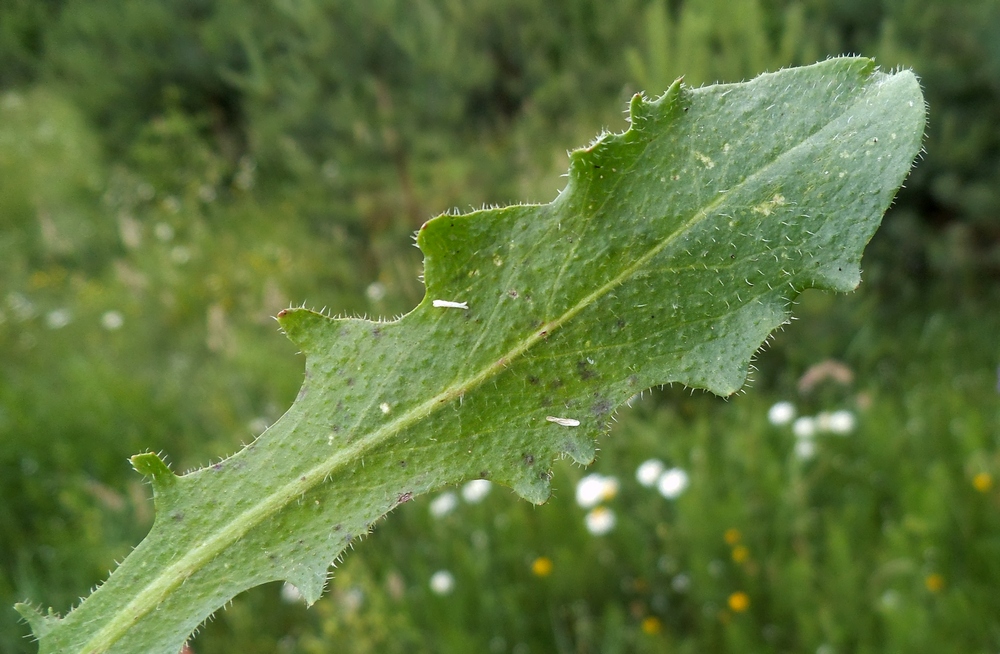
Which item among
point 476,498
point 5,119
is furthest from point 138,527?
point 5,119

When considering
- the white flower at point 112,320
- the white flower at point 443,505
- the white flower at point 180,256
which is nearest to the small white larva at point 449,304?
the white flower at point 443,505

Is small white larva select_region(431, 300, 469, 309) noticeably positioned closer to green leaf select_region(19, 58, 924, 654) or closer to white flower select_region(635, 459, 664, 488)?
green leaf select_region(19, 58, 924, 654)

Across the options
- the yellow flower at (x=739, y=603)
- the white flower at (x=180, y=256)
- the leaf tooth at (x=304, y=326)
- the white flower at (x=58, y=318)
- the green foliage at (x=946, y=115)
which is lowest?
the leaf tooth at (x=304, y=326)

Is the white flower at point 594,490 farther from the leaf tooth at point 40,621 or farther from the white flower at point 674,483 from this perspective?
the leaf tooth at point 40,621

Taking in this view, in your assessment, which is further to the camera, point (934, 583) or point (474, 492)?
point (474, 492)

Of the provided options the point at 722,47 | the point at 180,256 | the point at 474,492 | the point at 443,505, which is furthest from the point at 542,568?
the point at 180,256

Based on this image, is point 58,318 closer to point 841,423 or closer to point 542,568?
point 542,568

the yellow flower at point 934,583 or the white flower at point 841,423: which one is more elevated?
the white flower at point 841,423
